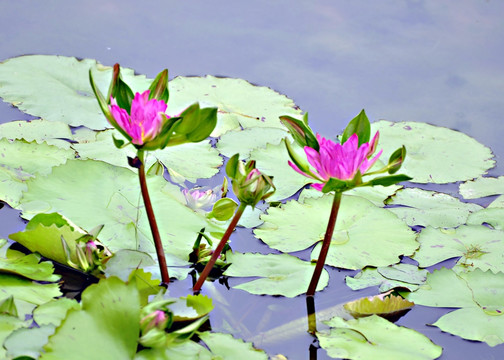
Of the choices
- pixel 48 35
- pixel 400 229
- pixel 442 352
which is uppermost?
pixel 48 35

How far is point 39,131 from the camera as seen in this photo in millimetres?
2225

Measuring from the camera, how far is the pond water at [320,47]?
2.80 m

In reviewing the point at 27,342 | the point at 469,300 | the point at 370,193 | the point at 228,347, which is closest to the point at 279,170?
the point at 370,193

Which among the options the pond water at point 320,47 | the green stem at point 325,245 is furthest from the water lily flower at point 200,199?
the pond water at point 320,47

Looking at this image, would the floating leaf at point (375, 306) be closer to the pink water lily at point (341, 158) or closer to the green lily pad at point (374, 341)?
the green lily pad at point (374, 341)

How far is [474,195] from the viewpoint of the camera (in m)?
2.25

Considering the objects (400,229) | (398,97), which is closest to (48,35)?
(398,97)

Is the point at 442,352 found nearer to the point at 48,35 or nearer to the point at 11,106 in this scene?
the point at 11,106

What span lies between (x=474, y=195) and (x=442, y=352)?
0.90 meters

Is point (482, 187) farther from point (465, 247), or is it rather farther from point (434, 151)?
point (465, 247)

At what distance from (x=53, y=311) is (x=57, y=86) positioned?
1.40 metres

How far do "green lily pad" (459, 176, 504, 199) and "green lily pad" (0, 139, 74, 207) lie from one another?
1.54 meters

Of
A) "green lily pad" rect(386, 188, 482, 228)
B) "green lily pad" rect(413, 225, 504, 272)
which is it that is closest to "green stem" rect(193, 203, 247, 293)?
"green lily pad" rect(413, 225, 504, 272)

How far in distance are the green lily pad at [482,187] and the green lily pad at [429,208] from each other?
0.08 metres
